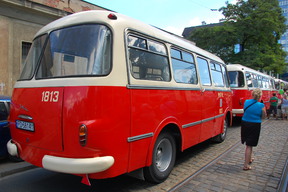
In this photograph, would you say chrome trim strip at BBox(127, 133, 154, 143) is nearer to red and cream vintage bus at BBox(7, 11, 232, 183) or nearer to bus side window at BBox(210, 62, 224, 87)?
red and cream vintage bus at BBox(7, 11, 232, 183)

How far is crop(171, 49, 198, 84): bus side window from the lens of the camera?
4578mm

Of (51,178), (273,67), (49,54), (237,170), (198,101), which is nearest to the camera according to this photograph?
(49,54)

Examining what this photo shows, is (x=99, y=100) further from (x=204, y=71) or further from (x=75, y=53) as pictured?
(x=204, y=71)

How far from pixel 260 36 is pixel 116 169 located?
22.5m

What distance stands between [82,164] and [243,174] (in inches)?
134

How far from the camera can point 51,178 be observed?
4484 mm

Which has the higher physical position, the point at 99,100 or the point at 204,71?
the point at 204,71

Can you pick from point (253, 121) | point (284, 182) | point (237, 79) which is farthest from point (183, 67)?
point (237, 79)

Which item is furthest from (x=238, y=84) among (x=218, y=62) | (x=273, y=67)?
(x=273, y=67)

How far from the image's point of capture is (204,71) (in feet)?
19.7

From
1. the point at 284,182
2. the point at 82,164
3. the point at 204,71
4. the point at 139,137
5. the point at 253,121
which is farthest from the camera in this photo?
the point at 204,71

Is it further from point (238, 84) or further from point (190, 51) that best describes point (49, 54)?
point (238, 84)

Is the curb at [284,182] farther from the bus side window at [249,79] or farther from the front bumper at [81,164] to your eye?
the bus side window at [249,79]

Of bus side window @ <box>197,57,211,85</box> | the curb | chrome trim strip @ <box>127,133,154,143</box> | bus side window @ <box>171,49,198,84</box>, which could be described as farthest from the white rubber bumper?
bus side window @ <box>197,57,211,85</box>
